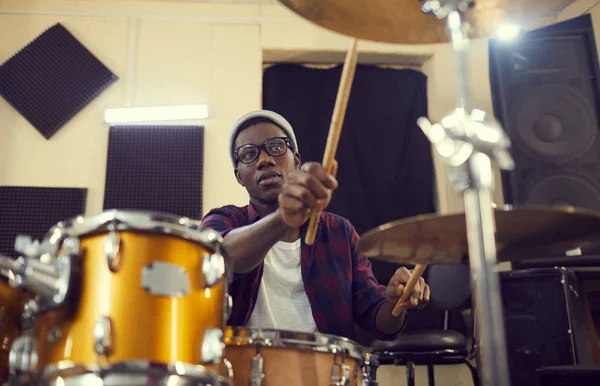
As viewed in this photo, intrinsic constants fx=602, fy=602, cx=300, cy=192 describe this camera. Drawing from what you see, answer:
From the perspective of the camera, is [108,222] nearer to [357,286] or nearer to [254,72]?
[357,286]

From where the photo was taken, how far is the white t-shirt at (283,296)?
203 cm

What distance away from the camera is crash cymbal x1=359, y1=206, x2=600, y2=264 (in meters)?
1.07

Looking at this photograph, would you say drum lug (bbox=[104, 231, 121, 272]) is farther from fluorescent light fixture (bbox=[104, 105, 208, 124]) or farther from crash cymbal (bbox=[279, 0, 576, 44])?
fluorescent light fixture (bbox=[104, 105, 208, 124])

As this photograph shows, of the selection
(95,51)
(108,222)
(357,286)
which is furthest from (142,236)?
(95,51)

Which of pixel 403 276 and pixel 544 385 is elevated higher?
pixel 403 276

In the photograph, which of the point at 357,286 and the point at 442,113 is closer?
the point at 357,286

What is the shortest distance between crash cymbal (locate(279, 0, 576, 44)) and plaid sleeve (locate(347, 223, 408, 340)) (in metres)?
0.84

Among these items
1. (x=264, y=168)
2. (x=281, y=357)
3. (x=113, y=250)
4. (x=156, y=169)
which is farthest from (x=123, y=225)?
(x=156, y=169)

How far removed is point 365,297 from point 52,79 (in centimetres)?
266

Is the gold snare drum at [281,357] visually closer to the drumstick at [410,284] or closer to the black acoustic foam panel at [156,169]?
the drumstick at [410,284]

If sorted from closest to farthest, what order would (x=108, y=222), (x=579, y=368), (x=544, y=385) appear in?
(x=108, y=222) < (x=579, y=368) < (x=544, y=385)

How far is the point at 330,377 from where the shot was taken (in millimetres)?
1500

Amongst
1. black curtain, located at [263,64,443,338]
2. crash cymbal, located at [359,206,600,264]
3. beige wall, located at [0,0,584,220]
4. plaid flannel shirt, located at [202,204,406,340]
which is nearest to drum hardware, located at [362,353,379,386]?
plaid flannel shirt, located at [202,204,406,340]

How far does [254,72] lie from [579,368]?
2.59 metres
